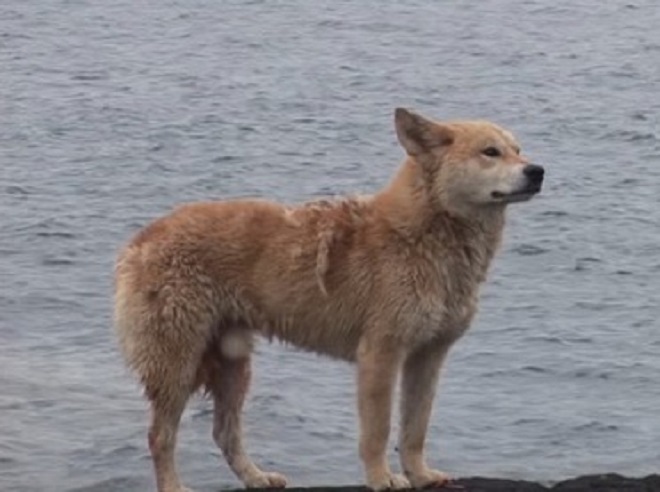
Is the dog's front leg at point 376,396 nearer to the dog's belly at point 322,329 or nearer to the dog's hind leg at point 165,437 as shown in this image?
the dog's belly at point 322,329

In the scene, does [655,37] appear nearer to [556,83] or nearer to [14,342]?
[556,83]

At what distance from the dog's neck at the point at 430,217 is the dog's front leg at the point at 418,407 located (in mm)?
517

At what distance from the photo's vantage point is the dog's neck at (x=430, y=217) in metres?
9.46

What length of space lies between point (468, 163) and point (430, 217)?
0.34 metres


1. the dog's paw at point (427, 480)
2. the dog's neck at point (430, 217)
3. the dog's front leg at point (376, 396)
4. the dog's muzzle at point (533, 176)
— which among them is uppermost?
the dog's muzzle at point (533, 176)

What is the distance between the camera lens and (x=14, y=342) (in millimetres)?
14617

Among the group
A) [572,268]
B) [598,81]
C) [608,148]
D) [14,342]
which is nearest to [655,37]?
[598,81]

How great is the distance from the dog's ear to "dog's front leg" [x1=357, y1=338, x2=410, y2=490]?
893 millimetres

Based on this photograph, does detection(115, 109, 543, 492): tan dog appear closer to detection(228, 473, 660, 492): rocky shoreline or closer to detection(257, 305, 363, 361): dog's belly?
detection(257, 305, 363, 361): dog's belly

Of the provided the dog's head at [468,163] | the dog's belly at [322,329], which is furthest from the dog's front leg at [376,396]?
the dog's head at [468,163]

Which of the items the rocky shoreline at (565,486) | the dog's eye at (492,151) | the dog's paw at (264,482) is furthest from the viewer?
the dog's paw at (264,482)

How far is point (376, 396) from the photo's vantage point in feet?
30.9

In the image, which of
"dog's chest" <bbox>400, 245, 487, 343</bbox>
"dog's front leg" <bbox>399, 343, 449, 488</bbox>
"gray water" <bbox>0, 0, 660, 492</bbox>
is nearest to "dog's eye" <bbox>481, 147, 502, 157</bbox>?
"dog's chest" <bbox>400, 245, 487, 343</bbox>

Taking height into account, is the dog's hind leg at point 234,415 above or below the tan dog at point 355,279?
below
